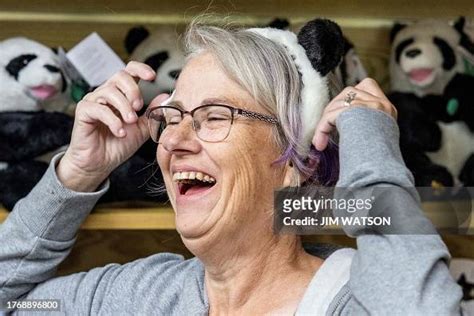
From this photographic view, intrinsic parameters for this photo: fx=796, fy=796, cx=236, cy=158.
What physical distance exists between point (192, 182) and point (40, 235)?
0.25 meters

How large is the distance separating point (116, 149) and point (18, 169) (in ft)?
0.70

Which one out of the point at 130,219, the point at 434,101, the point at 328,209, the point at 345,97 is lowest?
the point at 130,219

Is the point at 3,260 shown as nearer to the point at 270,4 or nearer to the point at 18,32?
the point at 18,32

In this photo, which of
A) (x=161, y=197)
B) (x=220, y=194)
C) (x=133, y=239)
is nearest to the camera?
(x=220, y=194)

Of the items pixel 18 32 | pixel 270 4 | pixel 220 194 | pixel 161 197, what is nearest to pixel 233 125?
pixel 220 194

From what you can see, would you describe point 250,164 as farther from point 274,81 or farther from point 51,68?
point 51,68

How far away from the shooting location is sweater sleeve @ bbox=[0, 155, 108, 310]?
1003 mm

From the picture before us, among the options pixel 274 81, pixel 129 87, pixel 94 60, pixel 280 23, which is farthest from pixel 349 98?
pixel 94 60

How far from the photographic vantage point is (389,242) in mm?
720

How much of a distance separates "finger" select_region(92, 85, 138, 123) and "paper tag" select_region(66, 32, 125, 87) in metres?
0.25

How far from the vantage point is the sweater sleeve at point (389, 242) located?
68 cm

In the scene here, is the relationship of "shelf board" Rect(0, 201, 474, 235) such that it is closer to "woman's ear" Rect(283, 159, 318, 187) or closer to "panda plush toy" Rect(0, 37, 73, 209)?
"panda plush toy" Rect(0, 37, 73, 209)

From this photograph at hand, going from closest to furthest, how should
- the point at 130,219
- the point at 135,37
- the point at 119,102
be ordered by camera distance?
the point at 119,102
the point at 130,219
the point at 135,37

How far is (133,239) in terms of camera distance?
1.27 metres
